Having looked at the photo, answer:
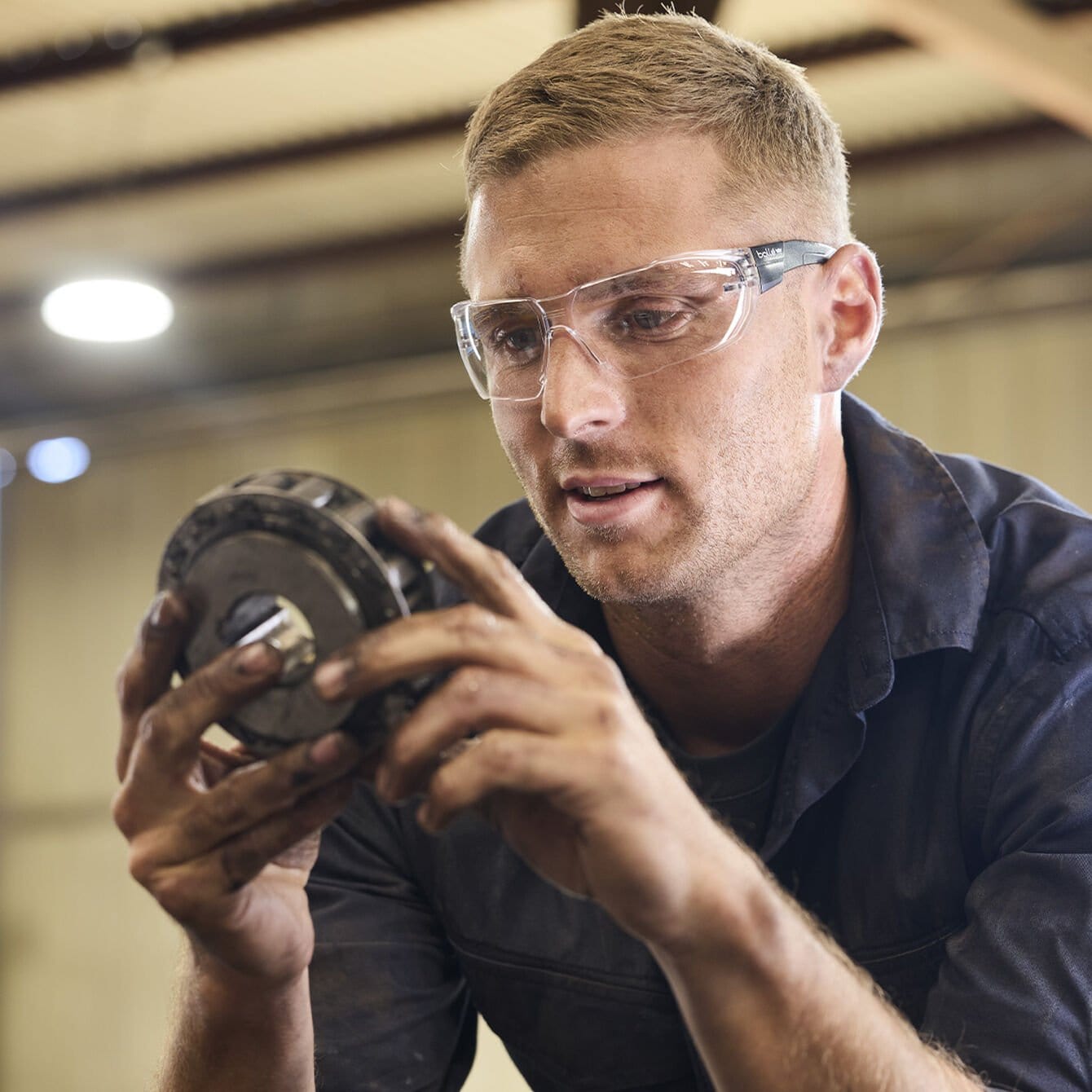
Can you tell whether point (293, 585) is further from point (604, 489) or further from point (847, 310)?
point (847, 310)

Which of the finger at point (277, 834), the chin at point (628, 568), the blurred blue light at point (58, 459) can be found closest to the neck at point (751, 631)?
the chin at point (628, 568)

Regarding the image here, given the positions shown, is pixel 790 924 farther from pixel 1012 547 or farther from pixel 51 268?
pixel 51 268

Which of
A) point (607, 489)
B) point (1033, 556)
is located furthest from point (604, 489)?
point (1033, 556)

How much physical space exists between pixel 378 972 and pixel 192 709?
951 mm

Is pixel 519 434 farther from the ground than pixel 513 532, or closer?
farther from the ground

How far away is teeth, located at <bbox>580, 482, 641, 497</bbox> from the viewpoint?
1.75 metres

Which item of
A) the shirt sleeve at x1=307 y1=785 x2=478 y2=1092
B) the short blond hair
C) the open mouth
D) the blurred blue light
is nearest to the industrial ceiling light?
the blurred blue light

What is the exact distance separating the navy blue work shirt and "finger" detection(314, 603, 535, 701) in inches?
29.7

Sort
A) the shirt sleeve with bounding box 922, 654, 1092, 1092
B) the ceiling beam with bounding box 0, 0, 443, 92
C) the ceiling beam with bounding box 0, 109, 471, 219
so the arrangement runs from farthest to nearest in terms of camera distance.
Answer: the ceiling beam with bounding box 0, 109, 471, 219
the ceiling beam with bounding box 0, 0, 443, 92
the shirt sleeve with bounding box 922, 654, 1092, 1092

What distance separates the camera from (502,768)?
3.51ft

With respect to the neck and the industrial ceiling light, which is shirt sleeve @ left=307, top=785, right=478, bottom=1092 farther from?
the industrial ceiling light

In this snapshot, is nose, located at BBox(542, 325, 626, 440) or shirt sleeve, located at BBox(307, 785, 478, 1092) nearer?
nose, located at BBox(542, 325, 626, 440)

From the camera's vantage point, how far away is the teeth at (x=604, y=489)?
175 centimetres

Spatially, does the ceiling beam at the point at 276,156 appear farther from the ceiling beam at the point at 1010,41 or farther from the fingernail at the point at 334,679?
the fingernail at the point at 334,679
